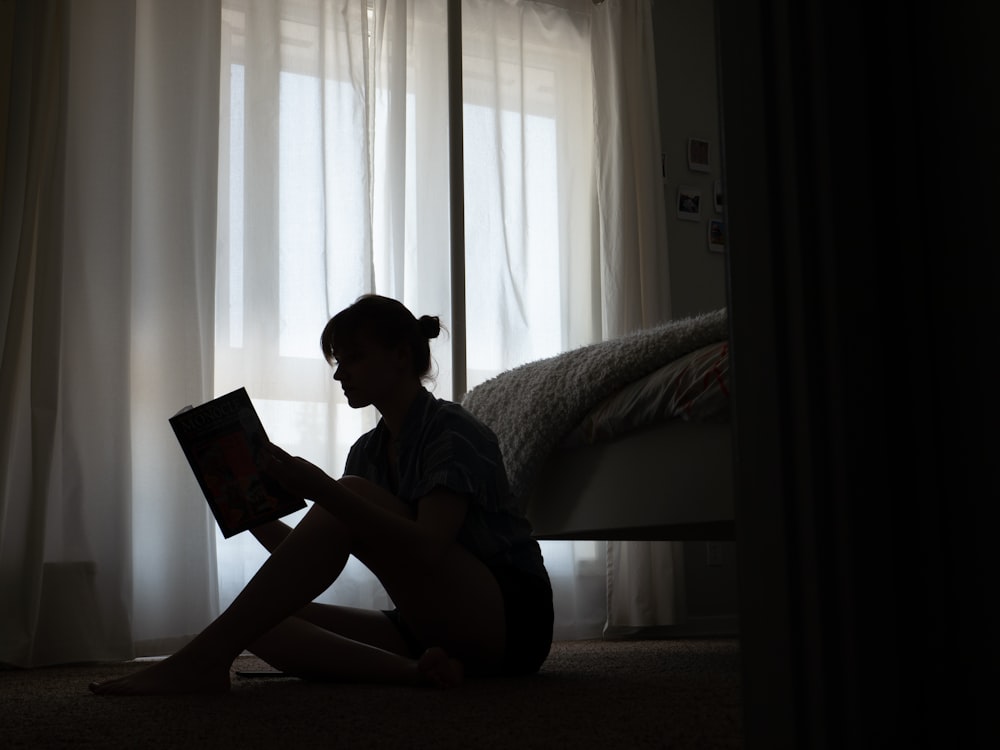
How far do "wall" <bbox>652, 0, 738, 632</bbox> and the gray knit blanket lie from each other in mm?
1501

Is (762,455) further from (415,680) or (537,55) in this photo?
(537,55)

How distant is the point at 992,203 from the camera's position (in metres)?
0.42

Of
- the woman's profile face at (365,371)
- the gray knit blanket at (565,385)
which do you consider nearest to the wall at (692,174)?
the gray knit blanket at (565,385)

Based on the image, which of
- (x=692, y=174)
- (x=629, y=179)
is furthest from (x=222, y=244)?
(x=692, y=174)

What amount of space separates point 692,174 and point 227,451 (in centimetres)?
254

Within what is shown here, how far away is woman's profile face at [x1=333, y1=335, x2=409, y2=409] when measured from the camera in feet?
5.03

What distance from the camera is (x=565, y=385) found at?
187 cm

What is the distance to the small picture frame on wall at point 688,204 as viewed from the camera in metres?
3.49

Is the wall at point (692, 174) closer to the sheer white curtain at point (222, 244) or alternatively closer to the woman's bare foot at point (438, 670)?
the sheer white curtain at point (222, 244)

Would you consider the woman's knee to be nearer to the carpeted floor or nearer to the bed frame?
the carpeted floor

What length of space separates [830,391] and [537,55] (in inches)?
117

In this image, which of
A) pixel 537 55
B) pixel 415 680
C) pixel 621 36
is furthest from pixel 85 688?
pixel 621 36

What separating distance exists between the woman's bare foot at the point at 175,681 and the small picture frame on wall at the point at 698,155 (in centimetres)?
270

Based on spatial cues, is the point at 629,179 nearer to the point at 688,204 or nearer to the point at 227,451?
the point at 688,204
